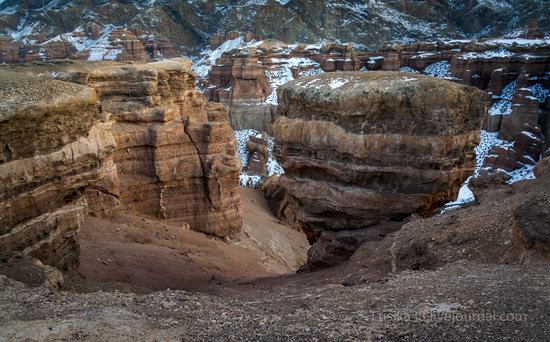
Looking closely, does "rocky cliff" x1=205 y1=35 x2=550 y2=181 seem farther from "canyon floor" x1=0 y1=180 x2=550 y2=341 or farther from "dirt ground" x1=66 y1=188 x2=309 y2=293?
"canyon floor" x1=0 y1=180 x2=550 y2=341

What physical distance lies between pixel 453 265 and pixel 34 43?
242ft

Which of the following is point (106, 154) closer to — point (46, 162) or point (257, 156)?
point (46, 162)

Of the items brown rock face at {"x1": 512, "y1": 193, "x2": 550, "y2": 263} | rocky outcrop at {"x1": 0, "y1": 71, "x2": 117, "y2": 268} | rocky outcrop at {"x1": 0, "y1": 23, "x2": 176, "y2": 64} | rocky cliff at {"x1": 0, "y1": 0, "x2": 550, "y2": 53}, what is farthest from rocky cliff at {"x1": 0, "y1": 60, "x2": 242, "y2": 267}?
rocky cliff at {"x1": 0, "y1": 0, "x2": 550, "y2": 53}

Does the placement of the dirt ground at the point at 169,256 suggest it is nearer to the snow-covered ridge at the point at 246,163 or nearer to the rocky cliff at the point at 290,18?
the snow-covered ridge at the point at 246,163

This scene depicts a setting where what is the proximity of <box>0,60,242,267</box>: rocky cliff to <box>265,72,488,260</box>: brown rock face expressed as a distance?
14.2ft

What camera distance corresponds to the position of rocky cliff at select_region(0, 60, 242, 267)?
686 cm

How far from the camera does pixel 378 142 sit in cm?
943

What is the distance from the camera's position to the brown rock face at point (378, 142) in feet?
30.0

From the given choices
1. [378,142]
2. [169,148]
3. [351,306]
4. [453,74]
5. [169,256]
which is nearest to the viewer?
[351,306]

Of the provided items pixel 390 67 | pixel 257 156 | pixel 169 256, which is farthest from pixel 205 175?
pixel 390 67

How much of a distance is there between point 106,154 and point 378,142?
5.38 meters

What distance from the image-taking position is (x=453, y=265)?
6.11m

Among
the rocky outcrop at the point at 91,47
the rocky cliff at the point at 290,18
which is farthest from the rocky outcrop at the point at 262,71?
the rocky cliff at the point at 290,18

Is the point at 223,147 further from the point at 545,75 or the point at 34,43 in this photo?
the point at 34,43
